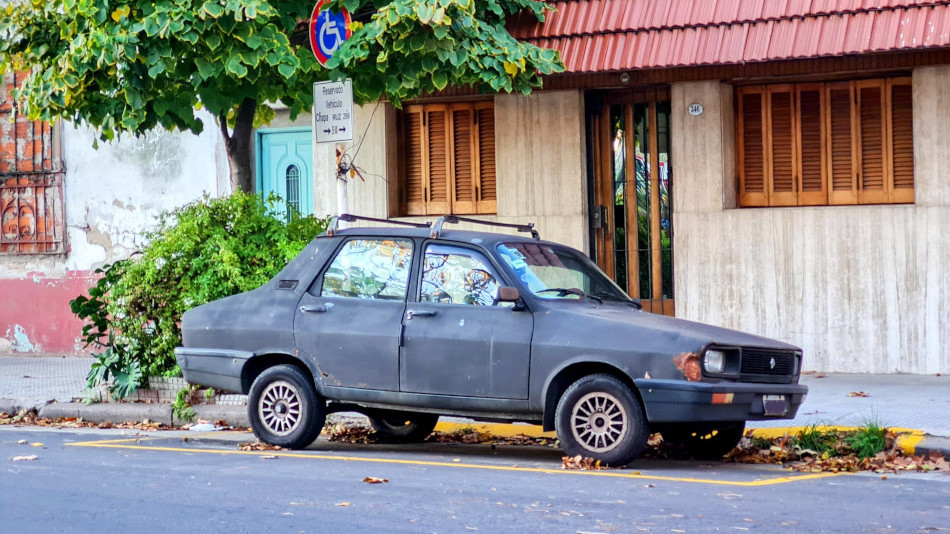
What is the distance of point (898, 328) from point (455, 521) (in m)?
7.53

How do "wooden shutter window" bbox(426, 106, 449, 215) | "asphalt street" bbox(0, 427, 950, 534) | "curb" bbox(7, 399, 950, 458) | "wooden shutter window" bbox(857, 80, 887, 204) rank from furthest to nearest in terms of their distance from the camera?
1. "wooden shutter window" bbox(426, 106, 449, 215)
2. "wooden shutter window" bbox(857, 80, 887, 204)
3. "curb" bbox(7, 399, 950, 458)
4. "asphalt street" bbox(0, 427, 950, 534)

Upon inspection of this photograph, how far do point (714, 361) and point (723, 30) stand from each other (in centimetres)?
523

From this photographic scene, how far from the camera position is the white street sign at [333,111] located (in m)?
11.3

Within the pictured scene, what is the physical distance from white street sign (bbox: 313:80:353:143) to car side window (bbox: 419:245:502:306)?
97.0 inches

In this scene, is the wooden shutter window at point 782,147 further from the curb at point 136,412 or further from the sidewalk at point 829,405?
the curb at point 136,412

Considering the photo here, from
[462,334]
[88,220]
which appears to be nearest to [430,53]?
[462,334]

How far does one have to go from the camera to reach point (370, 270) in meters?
9.41

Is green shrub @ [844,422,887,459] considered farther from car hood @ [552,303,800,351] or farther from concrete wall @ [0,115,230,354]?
concrete wall @ [0,115,230,354]

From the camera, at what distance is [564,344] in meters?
8.45

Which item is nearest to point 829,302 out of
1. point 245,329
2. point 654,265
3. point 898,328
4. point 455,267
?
point 898,328

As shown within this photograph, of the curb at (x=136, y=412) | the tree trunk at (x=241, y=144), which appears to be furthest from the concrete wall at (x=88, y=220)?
the curb at (x=136, y=412)

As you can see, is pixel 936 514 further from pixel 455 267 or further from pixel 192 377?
pixel 192 377

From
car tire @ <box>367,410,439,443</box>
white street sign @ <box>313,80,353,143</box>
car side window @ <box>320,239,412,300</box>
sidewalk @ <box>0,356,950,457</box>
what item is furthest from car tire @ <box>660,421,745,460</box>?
white street sign @ <box>313,80,353,143</box>

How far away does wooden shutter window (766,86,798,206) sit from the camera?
1343 cm
